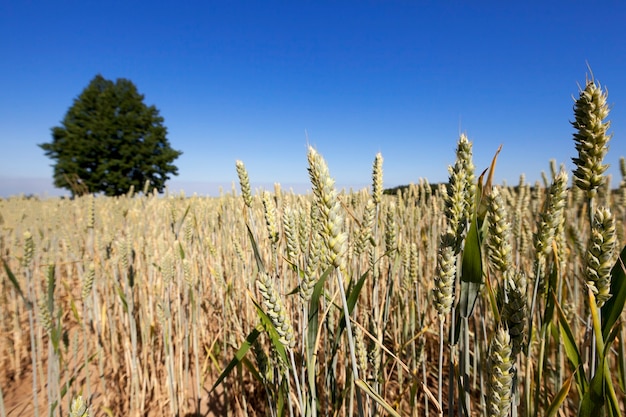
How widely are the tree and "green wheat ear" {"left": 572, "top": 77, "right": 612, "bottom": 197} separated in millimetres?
21435

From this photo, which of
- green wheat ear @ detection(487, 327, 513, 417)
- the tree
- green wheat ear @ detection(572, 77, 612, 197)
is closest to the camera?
green wheat ear @ detection(487, 327, 513, 417)

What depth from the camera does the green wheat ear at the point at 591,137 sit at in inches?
23.2

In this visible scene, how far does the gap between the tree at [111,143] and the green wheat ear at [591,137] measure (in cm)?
2143

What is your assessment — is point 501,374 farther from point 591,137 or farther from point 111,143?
point 111,143

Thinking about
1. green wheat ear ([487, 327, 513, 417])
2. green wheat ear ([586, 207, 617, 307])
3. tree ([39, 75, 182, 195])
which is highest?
tree ([39, 75, 182, 195])

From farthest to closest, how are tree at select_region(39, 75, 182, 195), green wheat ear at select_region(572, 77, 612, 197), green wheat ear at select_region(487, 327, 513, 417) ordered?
tree at select_region(39, 75, 182, 195), green wheat ear at select_region(572, 77, 612, 197), green wheat ear at select_region(487, 327, 513, 417)

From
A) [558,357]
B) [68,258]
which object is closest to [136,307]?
[68,258]

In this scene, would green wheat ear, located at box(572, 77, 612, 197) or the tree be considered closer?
green wheat ear, located at box(572, 77, 612, 197)

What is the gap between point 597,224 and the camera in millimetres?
569

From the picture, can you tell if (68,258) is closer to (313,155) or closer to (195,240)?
(195,240)

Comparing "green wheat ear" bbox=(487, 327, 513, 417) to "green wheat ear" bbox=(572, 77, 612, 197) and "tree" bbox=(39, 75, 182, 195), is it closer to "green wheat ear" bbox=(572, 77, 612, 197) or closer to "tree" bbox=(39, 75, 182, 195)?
"green wheat ear" bbox=(572, 77, 612, 197)

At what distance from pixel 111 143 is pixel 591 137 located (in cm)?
2354

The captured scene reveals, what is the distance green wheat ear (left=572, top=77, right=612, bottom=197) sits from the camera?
589mm

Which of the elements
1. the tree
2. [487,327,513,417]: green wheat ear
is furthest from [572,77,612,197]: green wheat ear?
the tree
